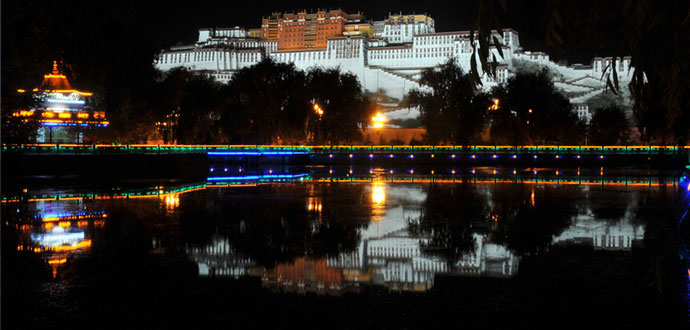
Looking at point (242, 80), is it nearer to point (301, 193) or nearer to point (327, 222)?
point (301, 193)

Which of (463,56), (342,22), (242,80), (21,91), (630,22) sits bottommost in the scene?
(630,22)

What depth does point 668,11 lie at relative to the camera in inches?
187

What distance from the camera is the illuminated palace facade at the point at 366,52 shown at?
14175 cm

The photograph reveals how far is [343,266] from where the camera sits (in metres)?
10.2

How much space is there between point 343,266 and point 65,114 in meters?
43.4

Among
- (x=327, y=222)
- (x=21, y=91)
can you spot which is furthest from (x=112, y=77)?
(x=327, y=222)

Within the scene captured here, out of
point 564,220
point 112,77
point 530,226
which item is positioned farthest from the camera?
point 112,77

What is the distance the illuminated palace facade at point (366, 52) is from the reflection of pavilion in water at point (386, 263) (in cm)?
11318

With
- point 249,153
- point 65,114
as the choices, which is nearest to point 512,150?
point 249,153

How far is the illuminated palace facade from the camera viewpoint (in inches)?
5581

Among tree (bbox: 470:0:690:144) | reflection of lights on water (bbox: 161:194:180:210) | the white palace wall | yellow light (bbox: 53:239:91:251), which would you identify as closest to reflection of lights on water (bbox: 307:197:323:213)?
reflection of lights on water (bbox: 161:194:180:210)

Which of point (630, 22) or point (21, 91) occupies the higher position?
point (21, 91)

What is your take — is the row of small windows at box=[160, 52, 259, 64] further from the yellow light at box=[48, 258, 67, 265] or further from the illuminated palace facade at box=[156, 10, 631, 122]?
the yellow light at box=[48, 258, 67, 265]

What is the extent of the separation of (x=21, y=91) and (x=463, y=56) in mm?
124993
